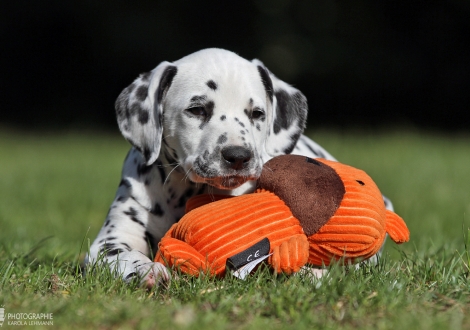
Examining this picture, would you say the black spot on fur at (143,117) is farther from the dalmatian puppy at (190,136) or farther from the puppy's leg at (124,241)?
the puppy's leg at (124,241)

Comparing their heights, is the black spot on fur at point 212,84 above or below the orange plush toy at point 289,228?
above

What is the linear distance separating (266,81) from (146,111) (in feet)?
2.74

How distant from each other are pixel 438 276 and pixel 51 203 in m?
5.30

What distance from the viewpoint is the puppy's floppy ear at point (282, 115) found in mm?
4480

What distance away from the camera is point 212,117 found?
13.1 ft

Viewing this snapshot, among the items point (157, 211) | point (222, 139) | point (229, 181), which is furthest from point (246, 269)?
point (157, 211)

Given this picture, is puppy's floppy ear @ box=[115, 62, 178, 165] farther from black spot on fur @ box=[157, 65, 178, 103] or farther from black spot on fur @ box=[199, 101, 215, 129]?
black spot on fur @ box=[199, 101, 215, 129]

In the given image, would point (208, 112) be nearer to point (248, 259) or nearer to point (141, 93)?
point (141, 93)

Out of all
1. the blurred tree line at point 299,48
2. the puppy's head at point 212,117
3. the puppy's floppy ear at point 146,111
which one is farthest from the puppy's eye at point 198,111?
the blurred tree line at point 299,48

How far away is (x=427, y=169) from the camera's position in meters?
9.76

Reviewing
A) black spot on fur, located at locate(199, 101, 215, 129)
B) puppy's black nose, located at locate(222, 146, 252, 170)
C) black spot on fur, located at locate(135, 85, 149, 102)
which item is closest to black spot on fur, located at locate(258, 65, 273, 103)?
black spot on fur, located at locate(199, 101, 215, 129)

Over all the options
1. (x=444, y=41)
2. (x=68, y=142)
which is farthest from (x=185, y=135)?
(x=444, y=41)

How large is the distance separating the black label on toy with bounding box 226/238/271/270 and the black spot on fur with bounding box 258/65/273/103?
143 cm

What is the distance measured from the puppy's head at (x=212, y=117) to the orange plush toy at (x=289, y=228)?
28cm
